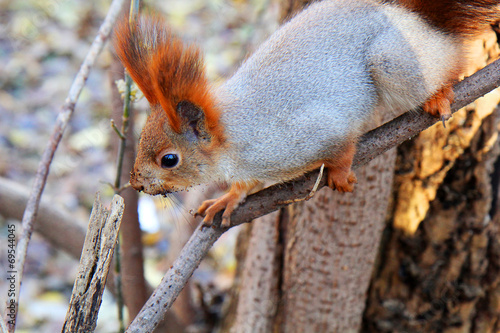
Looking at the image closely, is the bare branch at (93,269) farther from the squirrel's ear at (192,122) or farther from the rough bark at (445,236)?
the rough bark at (445,236)

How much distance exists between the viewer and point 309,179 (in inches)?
46.5

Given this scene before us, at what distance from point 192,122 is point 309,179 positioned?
31 cm

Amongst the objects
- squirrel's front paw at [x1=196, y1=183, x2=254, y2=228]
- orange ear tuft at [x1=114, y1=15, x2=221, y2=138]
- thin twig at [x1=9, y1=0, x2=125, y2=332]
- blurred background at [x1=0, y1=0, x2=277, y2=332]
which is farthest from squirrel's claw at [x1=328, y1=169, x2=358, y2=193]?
blurred background at [x1=0, y1=0, x2=277, y2=332]

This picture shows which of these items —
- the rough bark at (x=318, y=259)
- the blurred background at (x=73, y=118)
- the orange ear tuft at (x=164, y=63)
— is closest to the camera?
the orange ear tuft at (x=164, y=63)

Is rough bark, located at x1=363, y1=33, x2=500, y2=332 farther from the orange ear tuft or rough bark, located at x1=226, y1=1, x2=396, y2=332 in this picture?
the orange ear tuft

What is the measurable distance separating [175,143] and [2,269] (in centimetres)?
178

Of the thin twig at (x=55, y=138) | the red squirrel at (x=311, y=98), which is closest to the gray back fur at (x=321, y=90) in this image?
the red squirrel at (x=311, y=98)

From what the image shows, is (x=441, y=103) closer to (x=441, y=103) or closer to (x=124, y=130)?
(x=441, y=103)

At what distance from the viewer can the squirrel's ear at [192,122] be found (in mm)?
1104

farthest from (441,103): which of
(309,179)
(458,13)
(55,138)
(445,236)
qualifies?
(55,138)

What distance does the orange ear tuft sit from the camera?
103 cm

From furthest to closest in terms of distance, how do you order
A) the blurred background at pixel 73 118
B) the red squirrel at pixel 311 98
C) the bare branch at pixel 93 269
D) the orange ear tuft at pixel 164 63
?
the blurred background at pixel 73 118 < the red squirrel at pixel 311 98 < the orange ear tuft at pixel 164 63 < the bare branch at pixel 93 269

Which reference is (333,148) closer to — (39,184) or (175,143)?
(175,143)

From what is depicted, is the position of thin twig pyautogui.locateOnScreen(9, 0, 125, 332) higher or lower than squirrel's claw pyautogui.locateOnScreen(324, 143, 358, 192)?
higher
